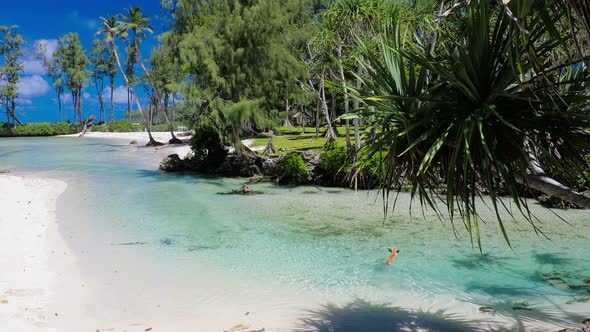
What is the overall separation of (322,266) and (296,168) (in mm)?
11286

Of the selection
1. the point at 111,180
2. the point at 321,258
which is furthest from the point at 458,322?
the point at 111,180

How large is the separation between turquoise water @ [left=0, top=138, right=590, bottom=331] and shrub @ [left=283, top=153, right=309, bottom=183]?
168 inches

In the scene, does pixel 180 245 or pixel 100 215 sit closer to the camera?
pixel 180 245

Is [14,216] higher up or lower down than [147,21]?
lower down

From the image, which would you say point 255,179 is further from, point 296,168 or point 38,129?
point 38,129

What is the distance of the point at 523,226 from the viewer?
12109 millimetres

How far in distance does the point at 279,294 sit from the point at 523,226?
25.5 feet

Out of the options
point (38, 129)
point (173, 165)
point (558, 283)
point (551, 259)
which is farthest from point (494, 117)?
point (38, 129)

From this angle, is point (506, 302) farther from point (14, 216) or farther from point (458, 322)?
point (14, 216)

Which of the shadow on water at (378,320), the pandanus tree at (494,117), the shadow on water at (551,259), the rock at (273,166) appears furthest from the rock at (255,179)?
the pandanus tree at (494,117)

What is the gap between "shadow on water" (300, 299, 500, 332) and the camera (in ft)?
20.1

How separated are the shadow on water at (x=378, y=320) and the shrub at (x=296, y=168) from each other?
520 inches

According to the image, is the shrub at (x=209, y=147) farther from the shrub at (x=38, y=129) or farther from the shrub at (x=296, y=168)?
the shrub at (x=38, y=129)

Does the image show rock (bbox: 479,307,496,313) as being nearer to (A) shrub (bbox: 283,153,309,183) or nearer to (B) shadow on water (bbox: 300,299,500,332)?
(B) shadow on water (bbox: 300,299,500,332)
